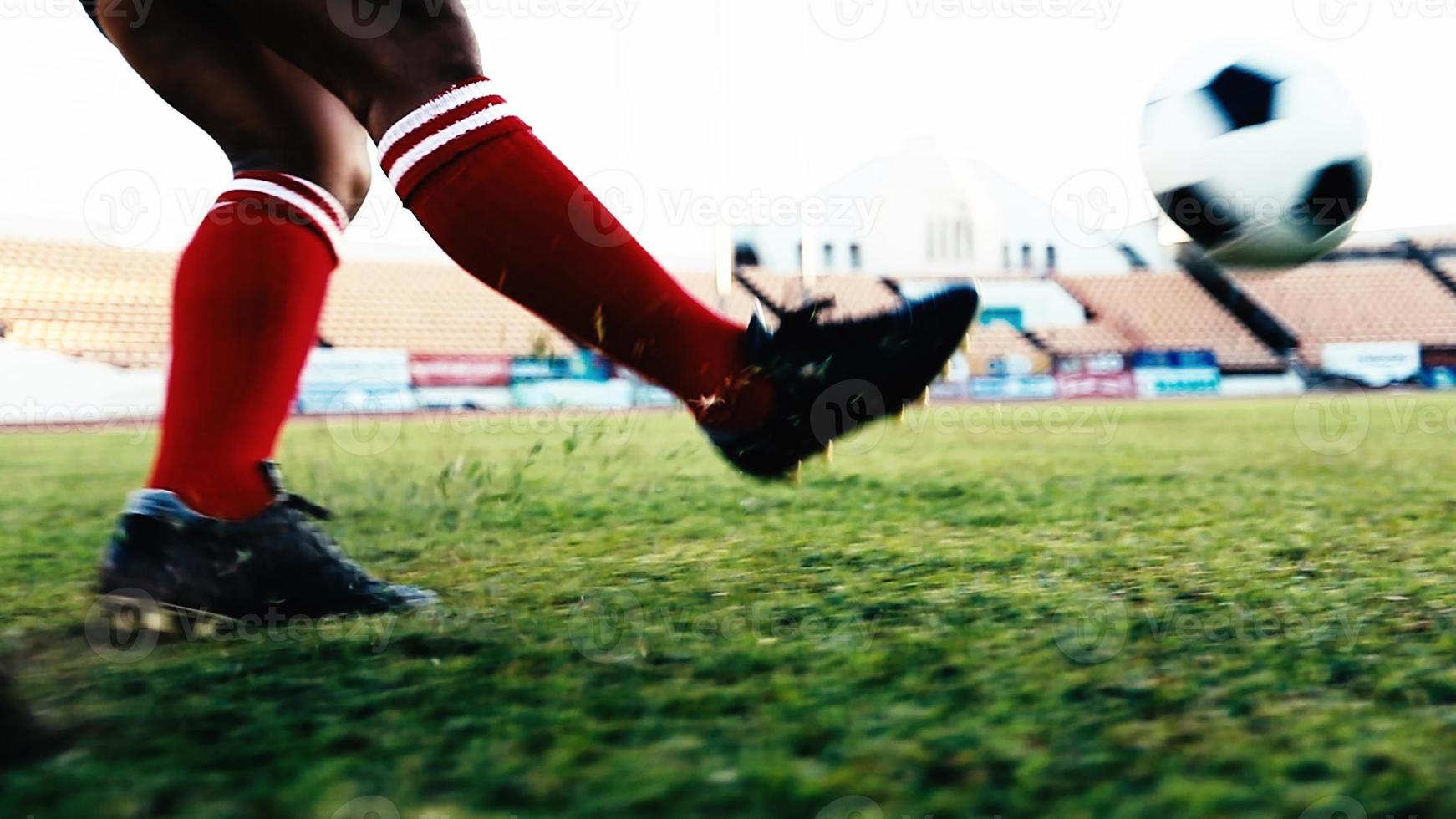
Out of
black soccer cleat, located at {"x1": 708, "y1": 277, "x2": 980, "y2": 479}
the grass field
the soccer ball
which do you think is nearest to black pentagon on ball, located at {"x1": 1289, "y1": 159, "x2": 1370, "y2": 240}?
the soccer ball

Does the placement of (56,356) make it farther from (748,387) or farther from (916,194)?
(916,194)

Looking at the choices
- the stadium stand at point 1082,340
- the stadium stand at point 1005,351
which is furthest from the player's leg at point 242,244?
the stadium stand at point 1082,340

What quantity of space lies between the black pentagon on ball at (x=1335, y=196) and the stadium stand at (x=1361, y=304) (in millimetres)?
18291

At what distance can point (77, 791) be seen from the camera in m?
0.69

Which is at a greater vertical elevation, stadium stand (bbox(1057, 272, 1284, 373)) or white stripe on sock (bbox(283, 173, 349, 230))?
stadium stand (bbox(1057, 272, 1284, 373))

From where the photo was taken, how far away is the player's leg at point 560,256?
43.3 inches

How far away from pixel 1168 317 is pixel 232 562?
20.5 metres

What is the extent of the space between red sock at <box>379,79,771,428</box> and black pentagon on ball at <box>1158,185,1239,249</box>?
1.58 metres

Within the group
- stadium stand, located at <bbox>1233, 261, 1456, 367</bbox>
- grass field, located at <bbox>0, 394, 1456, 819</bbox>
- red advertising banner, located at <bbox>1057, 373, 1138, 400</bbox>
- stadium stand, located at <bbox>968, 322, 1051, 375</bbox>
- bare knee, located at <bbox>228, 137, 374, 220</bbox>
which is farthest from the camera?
stadium stand, located at <bbox>1233, 261, 1456, 367</bbox>

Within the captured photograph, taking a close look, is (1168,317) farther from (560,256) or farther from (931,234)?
(560,256)

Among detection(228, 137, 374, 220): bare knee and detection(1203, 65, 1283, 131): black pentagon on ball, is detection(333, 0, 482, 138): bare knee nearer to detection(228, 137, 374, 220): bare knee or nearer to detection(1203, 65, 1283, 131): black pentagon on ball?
detection(228, 137, 374, 220): bare knee

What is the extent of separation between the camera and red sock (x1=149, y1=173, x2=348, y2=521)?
1.19 metres

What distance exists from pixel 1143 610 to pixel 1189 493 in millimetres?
1616

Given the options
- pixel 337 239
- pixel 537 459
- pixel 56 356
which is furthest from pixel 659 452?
pixel 56 356
